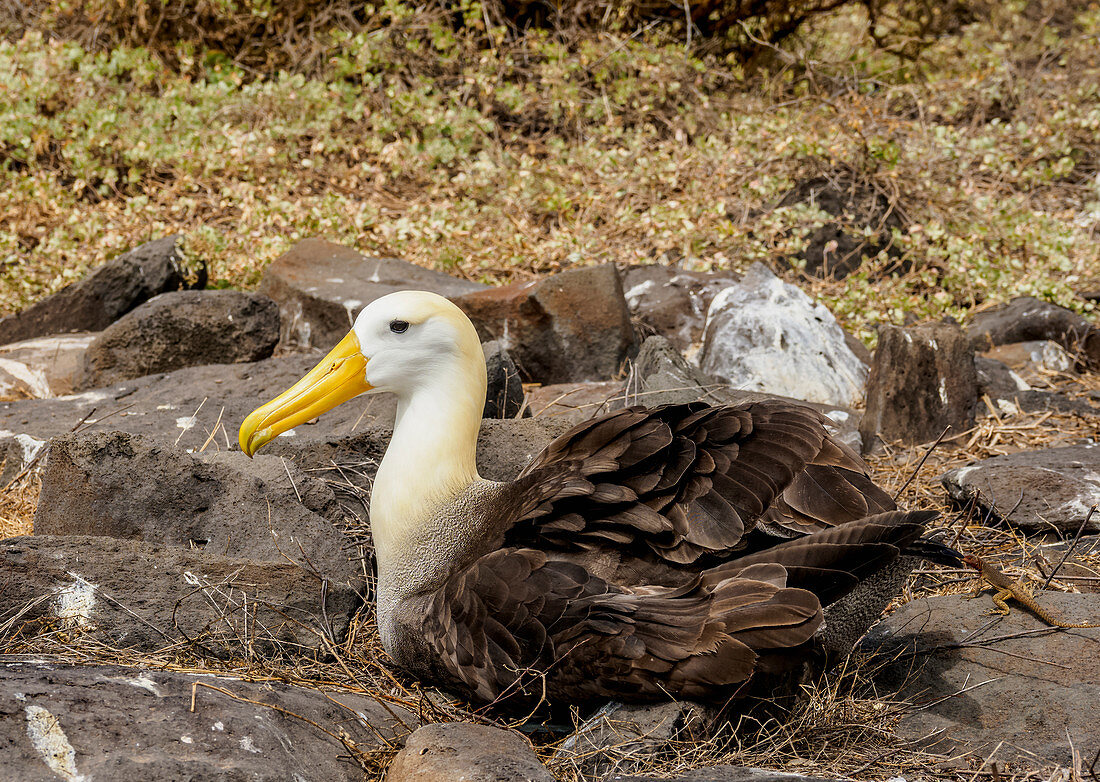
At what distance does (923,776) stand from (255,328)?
4383 millimetres

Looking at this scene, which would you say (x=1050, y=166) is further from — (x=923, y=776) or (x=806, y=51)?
(x=923, y=776)

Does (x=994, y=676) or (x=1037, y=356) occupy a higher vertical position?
(x=994, y=676)

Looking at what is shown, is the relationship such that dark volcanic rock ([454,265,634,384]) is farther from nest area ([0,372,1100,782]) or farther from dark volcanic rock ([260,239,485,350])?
nest area ([0,372,1100,782])

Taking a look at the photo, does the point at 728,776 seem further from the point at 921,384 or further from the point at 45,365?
the point at 45,365

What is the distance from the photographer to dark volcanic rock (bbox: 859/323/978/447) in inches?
197

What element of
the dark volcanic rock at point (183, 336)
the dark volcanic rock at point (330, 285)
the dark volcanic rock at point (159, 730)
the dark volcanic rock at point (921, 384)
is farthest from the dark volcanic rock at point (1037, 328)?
the dark volcanic rock at point (159, 730)

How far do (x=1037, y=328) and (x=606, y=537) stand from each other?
15.6ft

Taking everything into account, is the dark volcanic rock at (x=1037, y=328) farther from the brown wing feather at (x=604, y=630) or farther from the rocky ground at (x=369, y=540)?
the brown wing feather at (x=604, y=630)

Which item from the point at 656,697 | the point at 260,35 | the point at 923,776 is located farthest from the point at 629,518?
the point at 260,35

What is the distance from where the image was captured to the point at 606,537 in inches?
108

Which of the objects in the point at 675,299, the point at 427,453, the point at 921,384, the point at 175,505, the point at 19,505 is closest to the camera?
the point at 427,453

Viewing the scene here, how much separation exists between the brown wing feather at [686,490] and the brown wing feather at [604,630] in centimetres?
12

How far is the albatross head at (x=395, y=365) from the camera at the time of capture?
119 inches

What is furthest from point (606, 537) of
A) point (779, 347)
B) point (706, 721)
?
point (779, 347)
